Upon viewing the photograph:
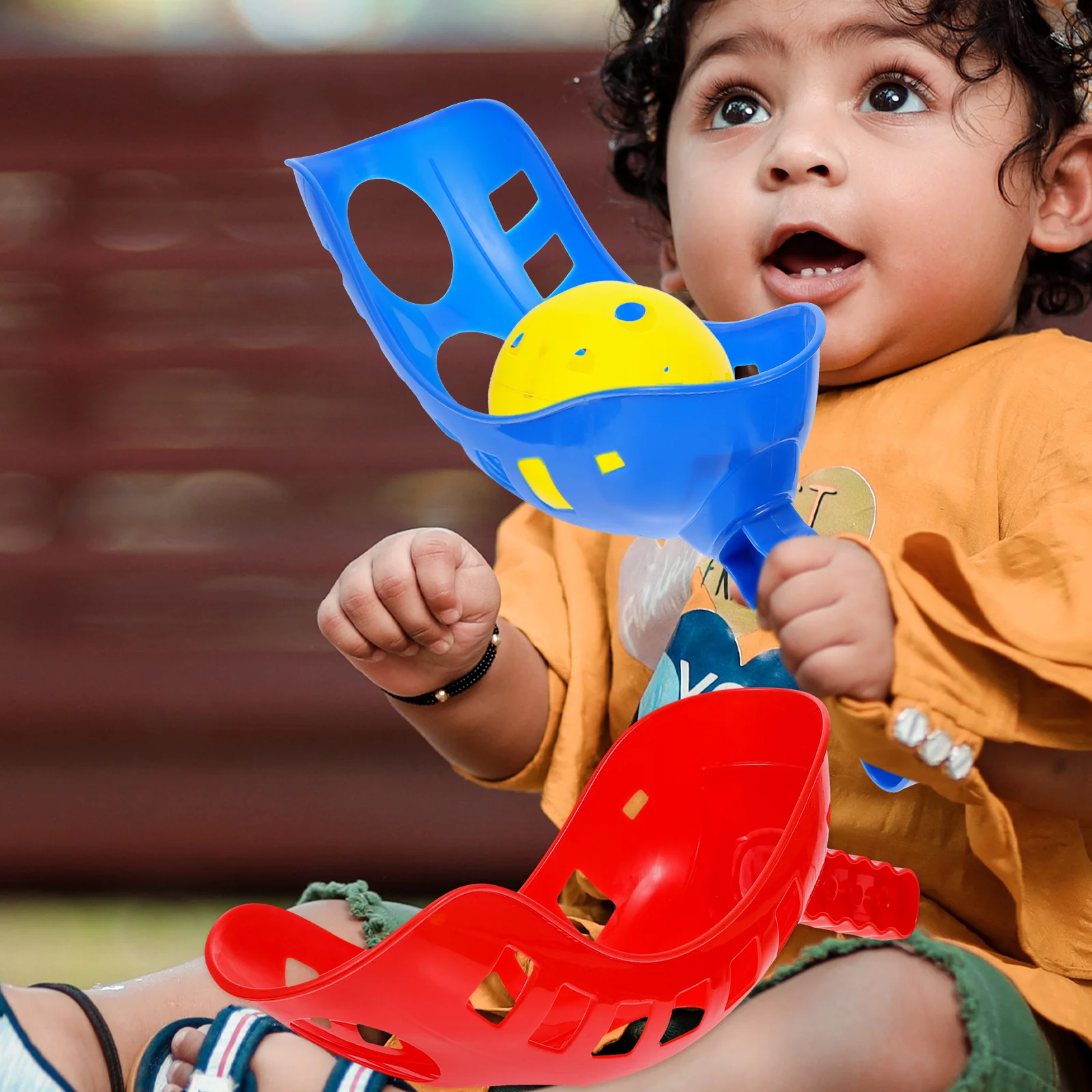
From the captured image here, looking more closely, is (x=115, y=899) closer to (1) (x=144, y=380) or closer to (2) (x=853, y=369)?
(1) (x=144, y=380)

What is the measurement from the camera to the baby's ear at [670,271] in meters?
0.96

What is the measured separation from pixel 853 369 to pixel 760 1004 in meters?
0.36

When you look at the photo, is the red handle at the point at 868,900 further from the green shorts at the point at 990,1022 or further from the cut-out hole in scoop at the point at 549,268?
the cut-out hole in scoop at the point at 549,268

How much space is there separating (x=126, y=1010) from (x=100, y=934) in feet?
2.45

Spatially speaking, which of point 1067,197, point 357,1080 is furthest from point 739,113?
point 357,1080

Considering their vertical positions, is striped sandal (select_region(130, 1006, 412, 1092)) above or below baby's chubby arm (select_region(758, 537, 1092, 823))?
below

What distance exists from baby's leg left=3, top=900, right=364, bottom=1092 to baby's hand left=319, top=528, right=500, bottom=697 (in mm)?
164

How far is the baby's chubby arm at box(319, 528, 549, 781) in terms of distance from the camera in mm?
715

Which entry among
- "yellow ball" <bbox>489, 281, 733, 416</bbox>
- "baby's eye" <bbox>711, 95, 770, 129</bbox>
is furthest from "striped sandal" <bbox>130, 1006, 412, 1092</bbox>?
"baby's eye" <bbox>711, 95, 770, 129</bbox>

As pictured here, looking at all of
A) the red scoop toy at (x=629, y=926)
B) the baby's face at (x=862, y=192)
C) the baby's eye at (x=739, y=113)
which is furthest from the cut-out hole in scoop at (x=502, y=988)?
the baby's eye at (x=739, y=113)

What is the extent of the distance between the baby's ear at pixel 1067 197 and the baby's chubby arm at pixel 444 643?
40 centimetres

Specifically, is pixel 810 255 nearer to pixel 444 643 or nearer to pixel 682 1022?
pixel 444 643

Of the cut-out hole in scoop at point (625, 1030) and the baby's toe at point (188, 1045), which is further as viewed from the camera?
the baby's toe at point (188, 1045)

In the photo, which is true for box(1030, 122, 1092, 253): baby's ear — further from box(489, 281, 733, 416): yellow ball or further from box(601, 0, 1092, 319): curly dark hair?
box(489, 281, 733, 416): yellow ball
